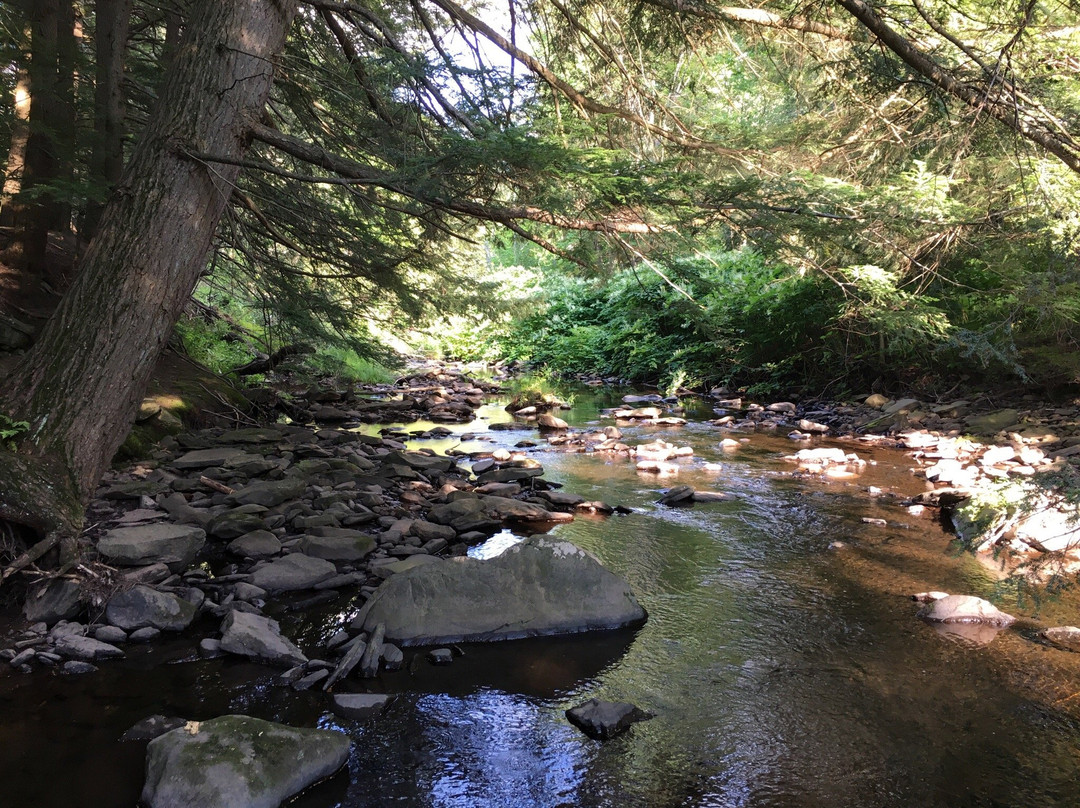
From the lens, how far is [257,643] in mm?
3852

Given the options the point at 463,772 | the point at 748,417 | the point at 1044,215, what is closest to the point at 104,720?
the point at 463,772

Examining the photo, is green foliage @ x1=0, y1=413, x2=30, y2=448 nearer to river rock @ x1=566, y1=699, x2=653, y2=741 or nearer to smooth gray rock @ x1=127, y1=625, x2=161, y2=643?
smooth gray rock @ x1=127, y1=625, x2=161, y2=643

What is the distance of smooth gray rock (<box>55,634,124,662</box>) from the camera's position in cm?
375

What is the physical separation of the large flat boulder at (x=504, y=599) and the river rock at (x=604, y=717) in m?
0.91

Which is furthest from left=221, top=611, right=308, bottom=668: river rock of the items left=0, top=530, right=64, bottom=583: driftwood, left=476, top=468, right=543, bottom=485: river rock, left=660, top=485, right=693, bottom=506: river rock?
left=660, top=485, right=693, bottom=506: river rock

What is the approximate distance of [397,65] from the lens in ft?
17.0

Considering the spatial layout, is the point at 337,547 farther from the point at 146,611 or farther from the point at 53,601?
the point at 53,601

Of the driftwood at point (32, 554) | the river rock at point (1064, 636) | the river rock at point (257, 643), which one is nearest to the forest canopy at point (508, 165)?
the driftwood at point (32, 554)

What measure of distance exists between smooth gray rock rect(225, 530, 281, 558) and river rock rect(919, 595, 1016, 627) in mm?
4205

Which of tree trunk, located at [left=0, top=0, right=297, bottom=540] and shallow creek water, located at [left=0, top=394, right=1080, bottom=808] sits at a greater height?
tree trunk, located at [left=0, top=0, right=297, bottom=540]

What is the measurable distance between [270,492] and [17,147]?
4416mm

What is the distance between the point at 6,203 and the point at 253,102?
4161mm

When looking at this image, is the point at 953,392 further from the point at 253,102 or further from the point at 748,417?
the point at 253,102

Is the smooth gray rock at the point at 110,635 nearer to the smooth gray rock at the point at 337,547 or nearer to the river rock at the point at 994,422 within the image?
the smooth gray rock at the point at 337,547
